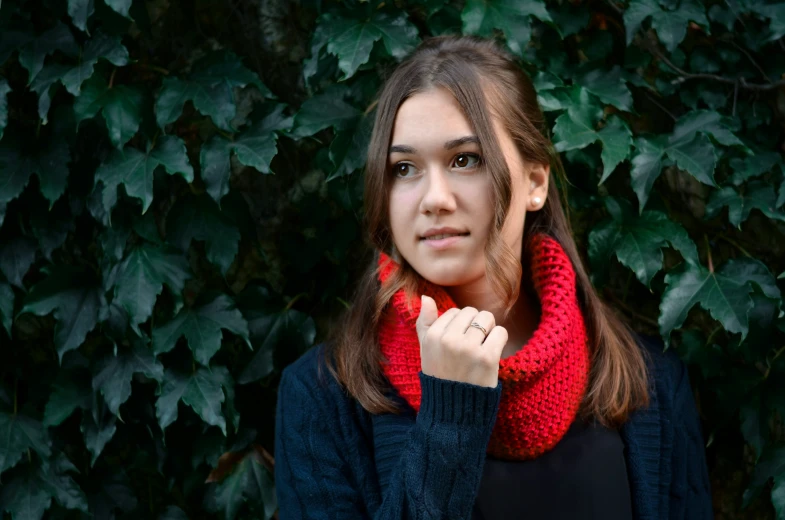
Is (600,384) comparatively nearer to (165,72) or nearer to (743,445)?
(743,445)

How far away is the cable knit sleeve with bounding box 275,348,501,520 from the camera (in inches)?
42.3

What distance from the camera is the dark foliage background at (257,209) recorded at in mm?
1437

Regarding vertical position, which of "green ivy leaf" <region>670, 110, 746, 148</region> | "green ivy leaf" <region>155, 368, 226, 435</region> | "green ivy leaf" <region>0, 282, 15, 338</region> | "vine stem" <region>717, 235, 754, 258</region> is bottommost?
"green ivy leaf" <region>155, 368, 226, 435</region>

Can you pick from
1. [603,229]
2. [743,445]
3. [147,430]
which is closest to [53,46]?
[147,430]

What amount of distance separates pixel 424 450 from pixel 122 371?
702mm

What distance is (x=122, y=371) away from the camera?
1500 mm

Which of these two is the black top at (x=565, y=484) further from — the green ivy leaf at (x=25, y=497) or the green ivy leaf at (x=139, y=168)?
the green ivy leaf at (x=25, y=497)

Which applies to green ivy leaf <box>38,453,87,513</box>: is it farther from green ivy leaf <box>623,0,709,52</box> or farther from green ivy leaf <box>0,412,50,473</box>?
green ivy leaf <box>623,0,709,52</box>

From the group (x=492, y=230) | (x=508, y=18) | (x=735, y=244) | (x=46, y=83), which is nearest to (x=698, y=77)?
(x=735, y=244)

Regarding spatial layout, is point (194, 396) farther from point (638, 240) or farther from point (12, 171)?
point (638, 240)

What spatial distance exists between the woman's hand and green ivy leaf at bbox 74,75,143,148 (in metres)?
0.71

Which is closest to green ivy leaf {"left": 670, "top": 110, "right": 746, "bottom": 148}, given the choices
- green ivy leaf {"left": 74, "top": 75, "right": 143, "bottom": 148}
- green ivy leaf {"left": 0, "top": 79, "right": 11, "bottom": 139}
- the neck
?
the neck

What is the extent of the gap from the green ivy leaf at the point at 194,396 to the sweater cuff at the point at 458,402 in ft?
1.72

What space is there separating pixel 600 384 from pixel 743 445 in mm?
522
